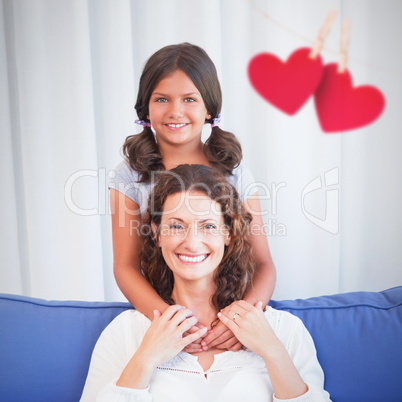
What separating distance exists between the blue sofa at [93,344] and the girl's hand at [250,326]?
24 centimetres

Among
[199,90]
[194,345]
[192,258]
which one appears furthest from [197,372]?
[199,90]

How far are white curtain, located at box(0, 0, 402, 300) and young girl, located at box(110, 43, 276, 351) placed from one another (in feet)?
1.07

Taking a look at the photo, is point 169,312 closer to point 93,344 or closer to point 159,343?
point 159,343

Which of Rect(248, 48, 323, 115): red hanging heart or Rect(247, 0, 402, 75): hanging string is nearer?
Rect(248, 48, 323, 115): red hanging heart

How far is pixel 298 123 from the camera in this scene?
1949 mm

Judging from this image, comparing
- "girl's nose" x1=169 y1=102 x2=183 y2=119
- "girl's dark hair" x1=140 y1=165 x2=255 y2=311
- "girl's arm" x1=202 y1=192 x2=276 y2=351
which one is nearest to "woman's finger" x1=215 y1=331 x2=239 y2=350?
"girl's arm" x1=202 y1=192 x2=276 y2=351

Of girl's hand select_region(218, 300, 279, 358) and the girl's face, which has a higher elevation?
the girl's face

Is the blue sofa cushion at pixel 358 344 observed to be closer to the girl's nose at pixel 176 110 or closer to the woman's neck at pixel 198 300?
the woman's neck at pixel 198 300

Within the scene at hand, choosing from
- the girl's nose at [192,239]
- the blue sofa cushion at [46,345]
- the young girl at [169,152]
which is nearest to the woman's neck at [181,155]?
the young girl at [169,152]

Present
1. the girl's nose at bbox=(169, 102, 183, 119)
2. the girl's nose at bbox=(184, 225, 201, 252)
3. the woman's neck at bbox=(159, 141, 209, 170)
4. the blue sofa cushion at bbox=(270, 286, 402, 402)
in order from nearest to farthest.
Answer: the girl's nose at bbox=(184, 225, 201, 252)
the blue sofa cushion at bbox=(270, 286, 402, 402)
the girl's nose at bbox=(169, 102, 183, 119)
the woman's neck at bbox=(159, 141, 209, 170)

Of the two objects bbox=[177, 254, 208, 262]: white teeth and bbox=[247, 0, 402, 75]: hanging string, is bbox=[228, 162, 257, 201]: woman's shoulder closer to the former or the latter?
bbox=[177, 254, 208, 262]: white teeth

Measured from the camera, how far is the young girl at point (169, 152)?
4.75 ft

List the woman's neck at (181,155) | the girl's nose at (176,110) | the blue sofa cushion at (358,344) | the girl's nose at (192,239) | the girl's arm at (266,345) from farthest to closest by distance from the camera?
the woman's neck at (181,155) → the girl's nose at (176,110) → the blue sofa cushion at (358,344) → the girl's nose at (192,239) → the girl's arm at (266,345)

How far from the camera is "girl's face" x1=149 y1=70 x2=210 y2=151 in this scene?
4.75 feet
